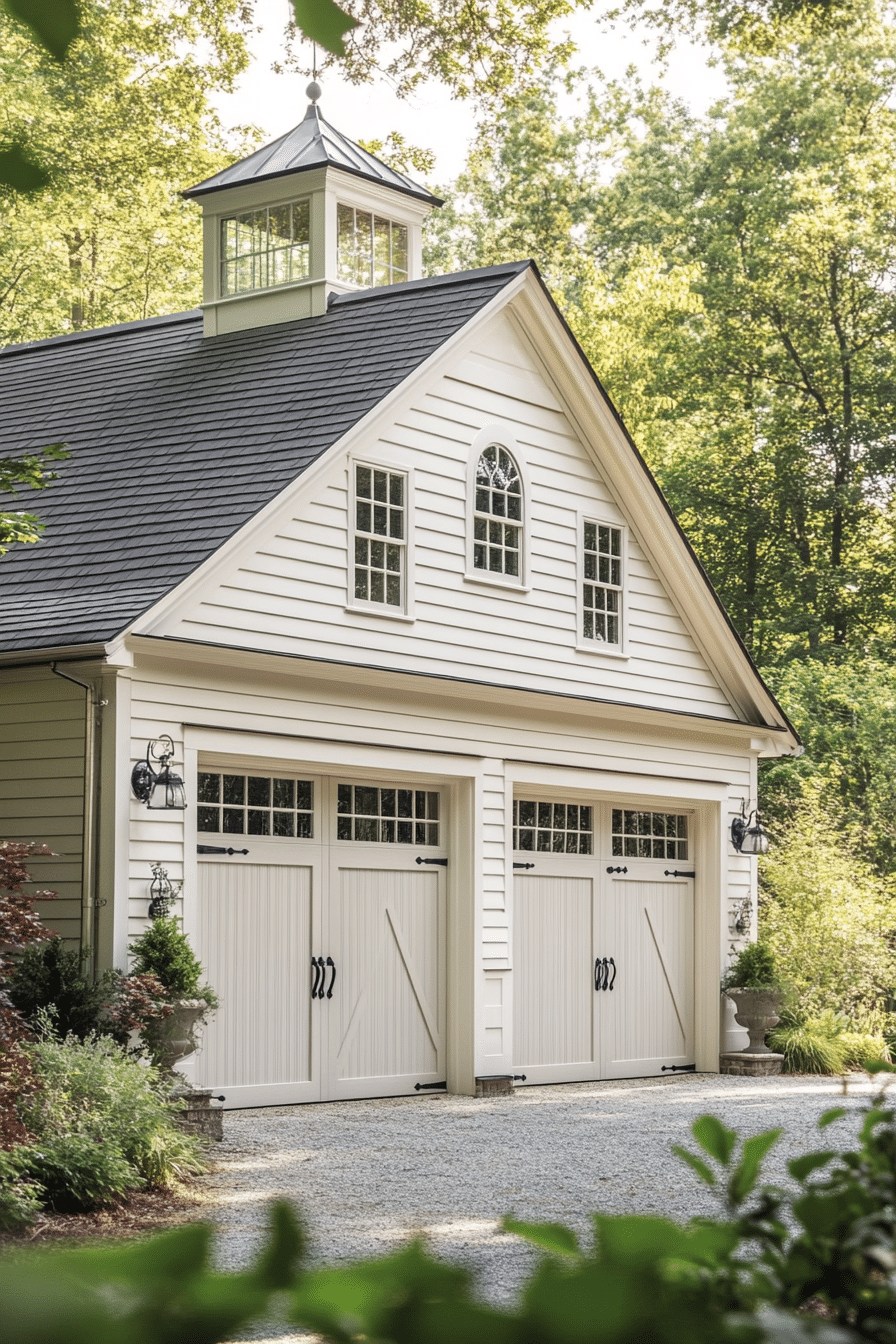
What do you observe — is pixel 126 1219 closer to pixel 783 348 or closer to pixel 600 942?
pixel 600 942

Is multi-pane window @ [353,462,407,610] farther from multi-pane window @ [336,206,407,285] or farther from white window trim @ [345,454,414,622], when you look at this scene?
multi-pane window @ [336,206,407,285]

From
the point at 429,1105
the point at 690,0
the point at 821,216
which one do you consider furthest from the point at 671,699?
the point at 821,216

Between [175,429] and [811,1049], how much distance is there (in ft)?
26.5

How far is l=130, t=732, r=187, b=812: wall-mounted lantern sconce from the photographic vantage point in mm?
10422

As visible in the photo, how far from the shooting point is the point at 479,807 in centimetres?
1316

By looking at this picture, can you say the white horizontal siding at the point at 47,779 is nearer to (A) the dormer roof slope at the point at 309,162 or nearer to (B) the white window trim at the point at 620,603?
(B) the white window trim at the point at 620,603

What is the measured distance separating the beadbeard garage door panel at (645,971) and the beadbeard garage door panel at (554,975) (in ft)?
0.66

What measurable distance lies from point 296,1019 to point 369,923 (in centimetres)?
103

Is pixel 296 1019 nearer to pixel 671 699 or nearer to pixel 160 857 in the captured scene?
pixel 160 857

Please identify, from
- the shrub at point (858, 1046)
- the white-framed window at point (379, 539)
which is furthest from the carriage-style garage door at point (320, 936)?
the shrub at point (858, 1046)

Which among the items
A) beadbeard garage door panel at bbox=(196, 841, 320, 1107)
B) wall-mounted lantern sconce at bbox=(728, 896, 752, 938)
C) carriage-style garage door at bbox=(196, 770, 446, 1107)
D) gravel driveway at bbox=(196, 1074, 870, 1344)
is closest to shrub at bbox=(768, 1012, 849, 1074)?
wall-mounted lantern sconce at bbox=(728, 896, 752, 938)

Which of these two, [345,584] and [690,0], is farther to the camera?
[690,0]

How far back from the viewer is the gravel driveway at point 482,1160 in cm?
728

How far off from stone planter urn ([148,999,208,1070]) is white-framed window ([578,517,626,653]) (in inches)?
222
